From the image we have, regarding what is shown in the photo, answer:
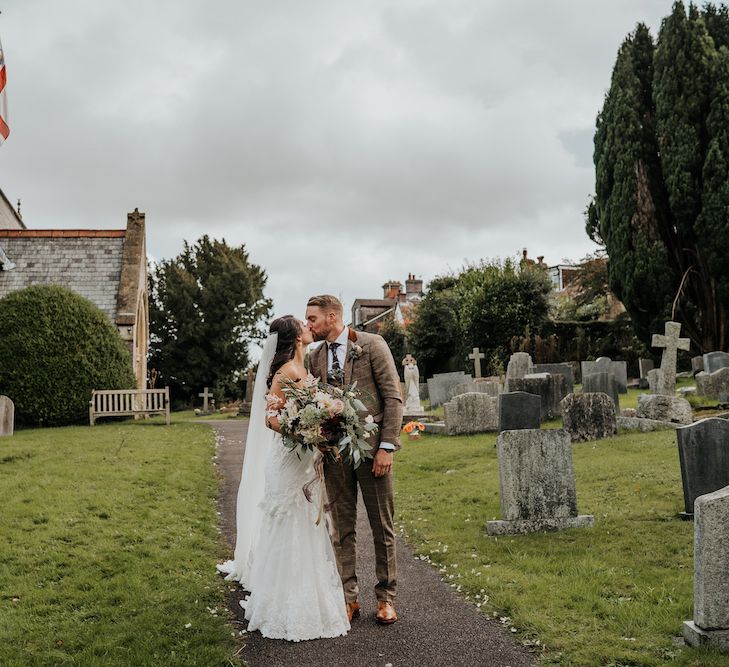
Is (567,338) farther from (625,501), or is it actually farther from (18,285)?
(625,501)

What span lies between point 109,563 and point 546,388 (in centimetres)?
1191

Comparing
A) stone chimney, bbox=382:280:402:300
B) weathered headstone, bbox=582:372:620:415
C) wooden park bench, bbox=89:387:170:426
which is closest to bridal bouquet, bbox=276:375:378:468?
weathered headstone, bbox=582:372:620:415

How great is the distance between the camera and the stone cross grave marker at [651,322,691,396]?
1485 centimetres

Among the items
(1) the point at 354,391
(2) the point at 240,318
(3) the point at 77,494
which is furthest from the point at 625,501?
(2) the point at 240,318

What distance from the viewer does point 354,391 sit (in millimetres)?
4992

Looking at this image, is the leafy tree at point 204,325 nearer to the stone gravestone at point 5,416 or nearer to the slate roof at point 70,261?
the slate roof at point 70,261

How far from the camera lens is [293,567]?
4840mm

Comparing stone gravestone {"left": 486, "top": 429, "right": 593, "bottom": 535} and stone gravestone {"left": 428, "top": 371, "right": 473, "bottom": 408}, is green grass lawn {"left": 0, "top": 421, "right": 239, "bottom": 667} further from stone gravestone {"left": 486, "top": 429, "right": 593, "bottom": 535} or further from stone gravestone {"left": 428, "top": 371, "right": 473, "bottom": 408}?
stone gravestone {"left": 428, "top": 371, "right": 473, "bottom": 408}

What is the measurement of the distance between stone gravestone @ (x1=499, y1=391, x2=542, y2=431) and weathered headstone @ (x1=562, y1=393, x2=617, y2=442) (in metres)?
1.41

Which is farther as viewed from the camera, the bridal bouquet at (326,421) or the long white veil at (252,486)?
the long white veil at (252,486)

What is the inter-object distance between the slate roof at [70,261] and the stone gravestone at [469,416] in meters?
12.5

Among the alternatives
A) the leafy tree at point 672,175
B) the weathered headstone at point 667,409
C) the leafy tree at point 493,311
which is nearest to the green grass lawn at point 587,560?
the weathered headstone at point 667,409

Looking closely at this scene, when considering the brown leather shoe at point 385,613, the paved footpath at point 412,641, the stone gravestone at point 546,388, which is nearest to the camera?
A: the paved footpath at point 412,641

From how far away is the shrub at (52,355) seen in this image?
17.9 meters
